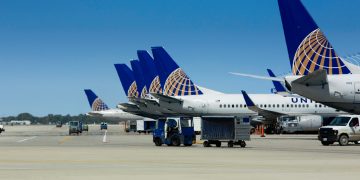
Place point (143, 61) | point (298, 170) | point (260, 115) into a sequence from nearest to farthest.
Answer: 1. point (298, 170)
2. point (260, 115)
3. point (143, 61)

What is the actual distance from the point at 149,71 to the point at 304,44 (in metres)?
41.7

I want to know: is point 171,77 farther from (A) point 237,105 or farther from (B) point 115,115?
(B) point 115,115

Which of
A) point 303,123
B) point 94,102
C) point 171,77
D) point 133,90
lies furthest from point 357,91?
point 94,102

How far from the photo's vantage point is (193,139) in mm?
45000

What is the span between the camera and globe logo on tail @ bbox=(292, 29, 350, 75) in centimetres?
4859

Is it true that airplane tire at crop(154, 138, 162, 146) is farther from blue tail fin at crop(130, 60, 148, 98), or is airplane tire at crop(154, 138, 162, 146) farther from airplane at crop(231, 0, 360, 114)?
blue tail fin at crop(130, 60, 148, 98)

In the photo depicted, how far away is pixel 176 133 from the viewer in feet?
147

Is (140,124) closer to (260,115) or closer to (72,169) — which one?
(260,115)

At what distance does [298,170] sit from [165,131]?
23.9 metres

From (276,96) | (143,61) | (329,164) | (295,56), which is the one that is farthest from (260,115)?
(329,164)

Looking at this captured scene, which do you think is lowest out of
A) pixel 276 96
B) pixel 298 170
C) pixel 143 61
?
pixel 298 170

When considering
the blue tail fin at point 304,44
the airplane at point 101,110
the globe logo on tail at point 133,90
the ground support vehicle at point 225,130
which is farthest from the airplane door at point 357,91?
the airplane at point 101,110

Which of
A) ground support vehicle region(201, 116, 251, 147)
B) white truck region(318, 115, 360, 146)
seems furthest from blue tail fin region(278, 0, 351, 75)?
ground support vehicle region(201, 116, 251, 147)

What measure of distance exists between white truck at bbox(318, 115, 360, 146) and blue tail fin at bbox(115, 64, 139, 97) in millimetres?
58651
